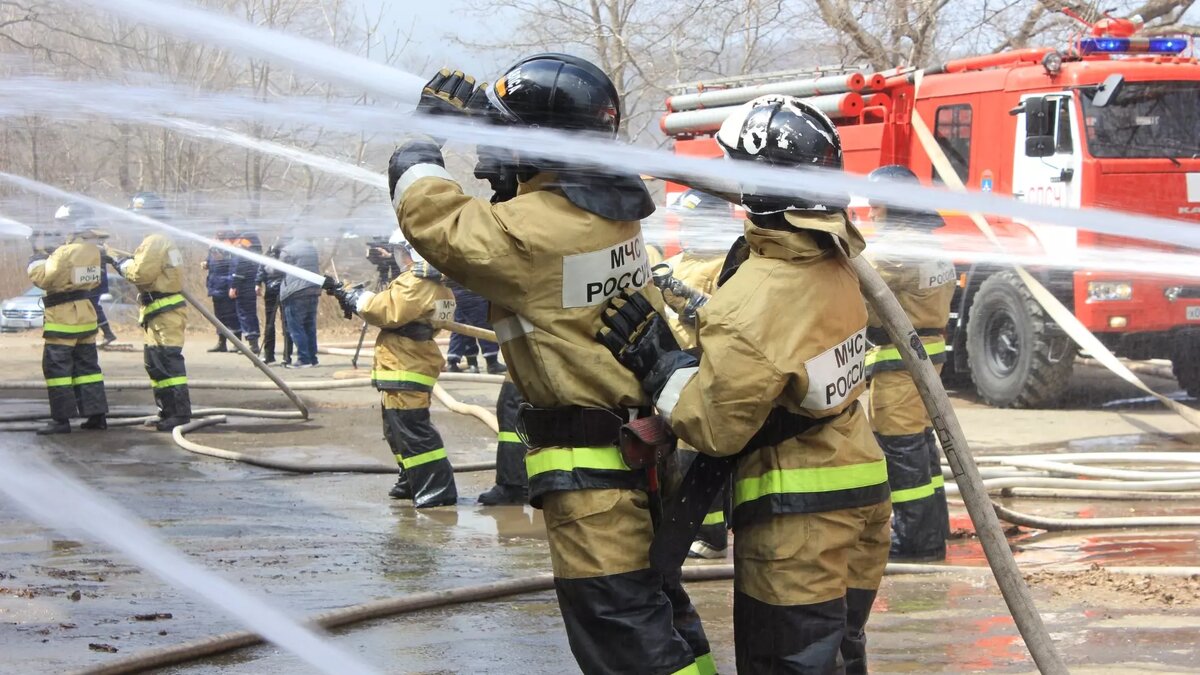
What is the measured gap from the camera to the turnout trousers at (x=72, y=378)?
10859mm

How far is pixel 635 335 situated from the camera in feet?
11.1

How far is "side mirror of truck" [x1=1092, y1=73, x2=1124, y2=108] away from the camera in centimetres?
1083

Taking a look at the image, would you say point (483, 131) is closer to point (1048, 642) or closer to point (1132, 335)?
point (1048, 642)

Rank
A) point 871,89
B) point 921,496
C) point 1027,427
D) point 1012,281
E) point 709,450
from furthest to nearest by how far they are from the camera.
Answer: point 871,89, point 1012,281, point 1027,427, point 921,496, point 709,450

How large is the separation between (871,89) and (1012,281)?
2.52 m

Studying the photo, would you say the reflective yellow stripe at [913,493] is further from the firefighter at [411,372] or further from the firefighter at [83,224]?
the firefighter at [83,224]

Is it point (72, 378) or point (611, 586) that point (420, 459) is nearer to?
point (72, 378)

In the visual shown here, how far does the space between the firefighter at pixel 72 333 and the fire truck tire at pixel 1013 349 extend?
300 inches

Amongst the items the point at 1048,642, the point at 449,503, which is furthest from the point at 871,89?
the point at 1048,642

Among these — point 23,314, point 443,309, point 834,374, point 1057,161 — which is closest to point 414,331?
point 443,309

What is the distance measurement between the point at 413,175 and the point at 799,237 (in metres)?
0.98

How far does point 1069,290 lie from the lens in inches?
447

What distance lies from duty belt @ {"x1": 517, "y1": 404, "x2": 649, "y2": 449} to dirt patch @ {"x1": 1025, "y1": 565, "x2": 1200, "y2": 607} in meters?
2.97

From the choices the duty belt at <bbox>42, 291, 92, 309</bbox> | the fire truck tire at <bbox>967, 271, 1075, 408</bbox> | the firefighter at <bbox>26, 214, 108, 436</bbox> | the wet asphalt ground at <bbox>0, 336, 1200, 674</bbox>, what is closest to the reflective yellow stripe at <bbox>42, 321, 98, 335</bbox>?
the firefighter at <bbox>26, 214, 108, 436</bbox>
